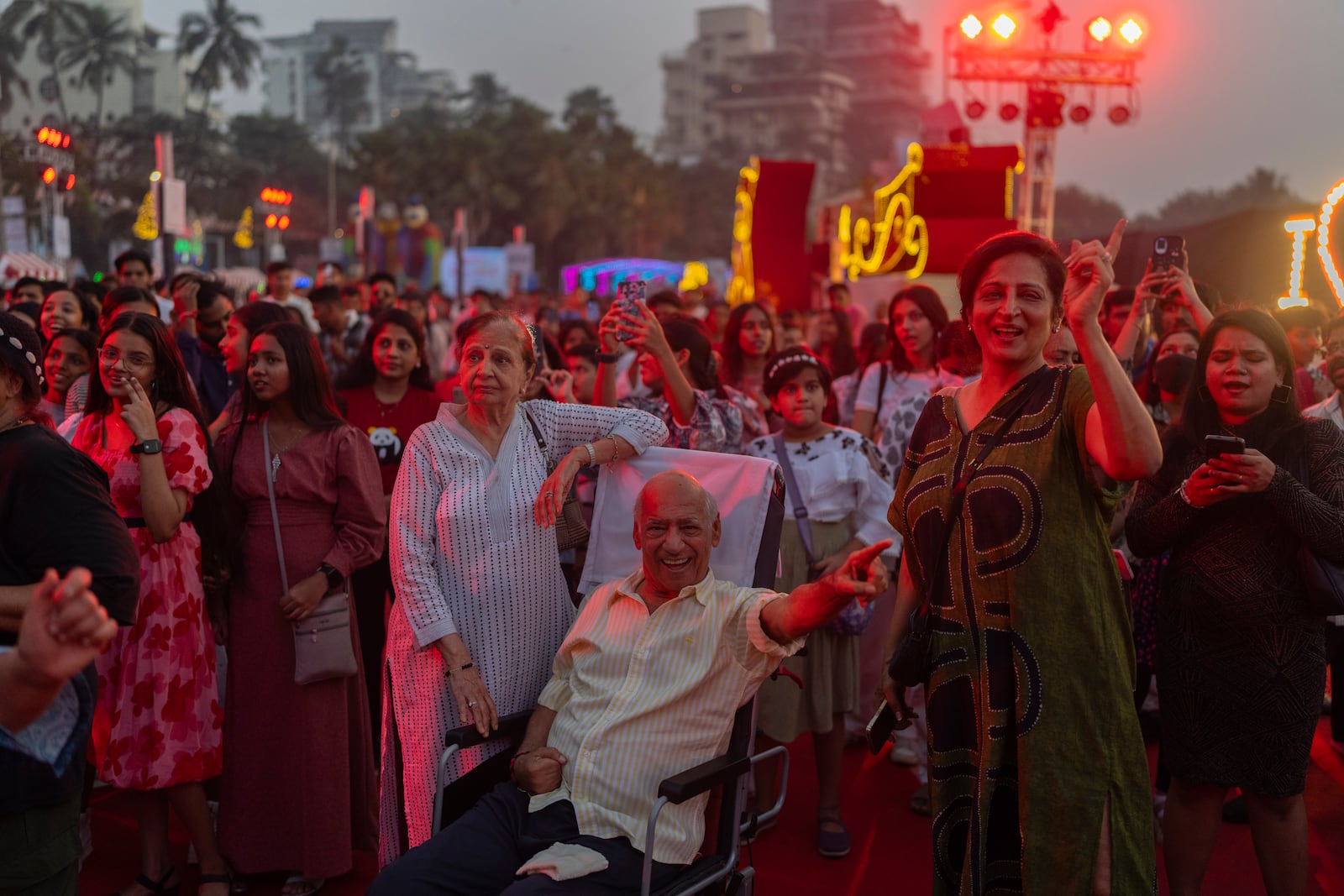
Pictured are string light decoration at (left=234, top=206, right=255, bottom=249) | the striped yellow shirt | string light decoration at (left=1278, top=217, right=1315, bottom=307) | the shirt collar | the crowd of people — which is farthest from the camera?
string light decoration at (left=234, top=206, right=255, bottom=249)

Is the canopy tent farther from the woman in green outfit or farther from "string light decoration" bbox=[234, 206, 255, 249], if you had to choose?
the woman in green outfit

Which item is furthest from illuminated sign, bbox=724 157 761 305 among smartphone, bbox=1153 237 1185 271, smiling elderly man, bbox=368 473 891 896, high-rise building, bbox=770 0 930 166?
high-rise building, bbox=770 0 930 166

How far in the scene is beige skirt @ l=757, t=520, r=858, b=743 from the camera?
433cm

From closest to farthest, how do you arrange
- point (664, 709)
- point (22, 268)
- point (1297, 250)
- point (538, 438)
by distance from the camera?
point (664, 709) < point (538, 438) < point (1297, 250) < point (22, 268)

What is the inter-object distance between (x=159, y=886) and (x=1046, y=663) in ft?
9.91

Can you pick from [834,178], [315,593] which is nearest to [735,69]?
[834,178]

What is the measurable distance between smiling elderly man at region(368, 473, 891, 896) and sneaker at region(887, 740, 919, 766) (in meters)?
2.43

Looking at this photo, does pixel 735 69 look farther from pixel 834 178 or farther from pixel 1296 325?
pixel 1296 325

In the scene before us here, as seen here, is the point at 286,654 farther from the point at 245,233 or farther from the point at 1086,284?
the point at 245,233

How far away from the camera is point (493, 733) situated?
10.4 feet

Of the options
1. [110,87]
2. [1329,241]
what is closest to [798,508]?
[1329,241]

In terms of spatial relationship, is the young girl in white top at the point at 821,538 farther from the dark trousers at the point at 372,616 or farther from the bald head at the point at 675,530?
the dark trousers at the point at 372,616

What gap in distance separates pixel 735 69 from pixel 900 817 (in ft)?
420

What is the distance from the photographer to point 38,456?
233 cm
